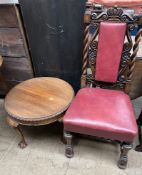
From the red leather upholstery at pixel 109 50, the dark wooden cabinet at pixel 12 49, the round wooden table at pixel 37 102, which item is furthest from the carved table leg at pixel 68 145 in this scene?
the dark wooden cabinet at pixel 12 49

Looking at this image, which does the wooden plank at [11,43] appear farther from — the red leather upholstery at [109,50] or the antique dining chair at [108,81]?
the red leather upholstery at [109,50]

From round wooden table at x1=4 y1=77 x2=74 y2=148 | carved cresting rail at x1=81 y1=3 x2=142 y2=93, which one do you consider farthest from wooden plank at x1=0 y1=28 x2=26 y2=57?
carved cresting rail at x1=81 y1=3 x2=142 y2=93

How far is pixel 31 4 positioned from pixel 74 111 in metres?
0.95

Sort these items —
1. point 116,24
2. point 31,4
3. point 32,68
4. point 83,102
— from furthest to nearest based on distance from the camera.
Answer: point 32,68, point 31,4, point 83,102, point 116,24

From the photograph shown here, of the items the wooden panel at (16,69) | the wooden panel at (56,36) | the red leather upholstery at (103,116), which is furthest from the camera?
the wooden panel at (16,69)

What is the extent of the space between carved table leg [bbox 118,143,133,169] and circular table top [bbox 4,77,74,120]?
1.64ft

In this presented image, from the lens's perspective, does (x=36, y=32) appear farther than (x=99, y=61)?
Yes

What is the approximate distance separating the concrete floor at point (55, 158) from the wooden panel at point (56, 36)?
616 millimetres

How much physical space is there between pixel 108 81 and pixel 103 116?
0.33 meters

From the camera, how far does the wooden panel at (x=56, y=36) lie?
1536mm

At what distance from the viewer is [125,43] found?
1.36 m

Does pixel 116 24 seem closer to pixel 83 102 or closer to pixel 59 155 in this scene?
pixel 83 102

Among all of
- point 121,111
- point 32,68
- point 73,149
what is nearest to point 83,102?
point 121,111

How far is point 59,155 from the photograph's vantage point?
1.60 m
